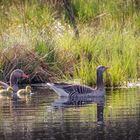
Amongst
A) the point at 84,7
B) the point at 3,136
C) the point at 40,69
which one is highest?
the point at 84,7

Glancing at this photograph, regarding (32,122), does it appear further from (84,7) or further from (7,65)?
(84,7)

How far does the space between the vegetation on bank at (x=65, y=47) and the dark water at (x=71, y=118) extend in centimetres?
323

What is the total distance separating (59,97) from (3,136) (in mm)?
6035

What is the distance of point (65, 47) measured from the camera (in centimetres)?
2523

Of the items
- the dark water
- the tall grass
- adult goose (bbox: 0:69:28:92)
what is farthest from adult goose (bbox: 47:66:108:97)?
adult goose (bbox: 0:69:28:92)

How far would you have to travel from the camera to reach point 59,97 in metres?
19.8

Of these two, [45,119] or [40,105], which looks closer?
[45,119]

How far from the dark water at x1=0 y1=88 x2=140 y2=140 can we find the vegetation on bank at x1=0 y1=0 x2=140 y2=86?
3.23 metres

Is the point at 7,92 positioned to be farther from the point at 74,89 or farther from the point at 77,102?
the point at 77,102

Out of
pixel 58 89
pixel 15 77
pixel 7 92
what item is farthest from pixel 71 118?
pixel 15 77

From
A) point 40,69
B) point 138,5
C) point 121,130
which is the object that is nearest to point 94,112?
point 121,130

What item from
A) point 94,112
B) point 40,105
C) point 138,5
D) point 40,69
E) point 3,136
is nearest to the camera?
point 3,136

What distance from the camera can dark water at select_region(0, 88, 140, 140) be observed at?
13734mm

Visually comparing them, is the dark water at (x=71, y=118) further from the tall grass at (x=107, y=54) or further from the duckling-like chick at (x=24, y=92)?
the tall grass at (x=107, y=54)
